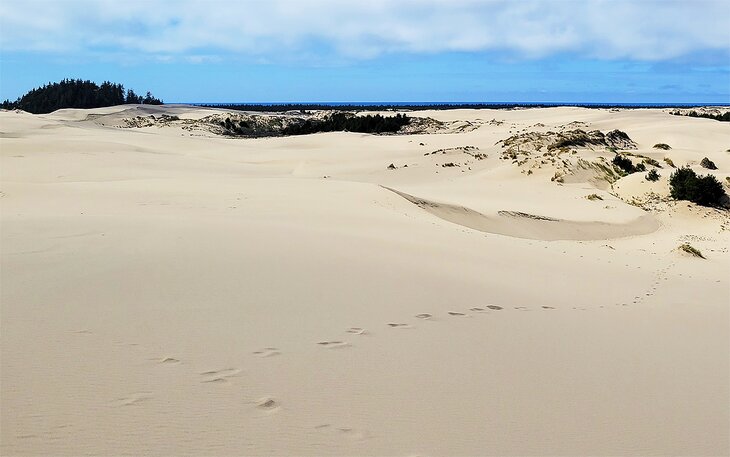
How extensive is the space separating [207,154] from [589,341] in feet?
75.9

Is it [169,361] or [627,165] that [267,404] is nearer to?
[169,361]

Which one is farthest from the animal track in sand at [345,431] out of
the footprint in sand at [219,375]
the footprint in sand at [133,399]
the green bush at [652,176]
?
the green bush at [652,176]

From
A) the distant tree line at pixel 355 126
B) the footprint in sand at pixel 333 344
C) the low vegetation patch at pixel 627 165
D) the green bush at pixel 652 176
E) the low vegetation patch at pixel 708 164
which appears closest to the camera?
the footprint in sand at pixel 333 344

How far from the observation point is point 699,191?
15.2m

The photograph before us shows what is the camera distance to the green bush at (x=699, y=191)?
1513 centimetres

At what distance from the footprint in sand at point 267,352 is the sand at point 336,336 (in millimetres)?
20

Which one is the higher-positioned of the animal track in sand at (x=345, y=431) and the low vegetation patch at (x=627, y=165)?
the low vegetation patch at (x=627, y=165)

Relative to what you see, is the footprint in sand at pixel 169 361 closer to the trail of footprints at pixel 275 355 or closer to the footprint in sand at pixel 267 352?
the trail of footprints at pixel 275 355

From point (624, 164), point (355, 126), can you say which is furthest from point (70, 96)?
point (624, 164)

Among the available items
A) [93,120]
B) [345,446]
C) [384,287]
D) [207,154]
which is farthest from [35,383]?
[93,120]

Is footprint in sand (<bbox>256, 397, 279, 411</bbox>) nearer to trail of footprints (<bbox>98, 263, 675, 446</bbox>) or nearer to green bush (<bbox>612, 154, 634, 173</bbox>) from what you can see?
trail of footprints (<bbox>98, 263, 675, 446</bbox>)

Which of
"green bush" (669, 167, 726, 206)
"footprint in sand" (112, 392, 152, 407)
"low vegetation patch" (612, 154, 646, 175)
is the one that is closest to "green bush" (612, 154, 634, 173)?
"low vegetation patch" (612, 154, 646, 175)

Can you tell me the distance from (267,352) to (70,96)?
65171mm

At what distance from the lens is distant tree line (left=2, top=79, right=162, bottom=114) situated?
61062mm
